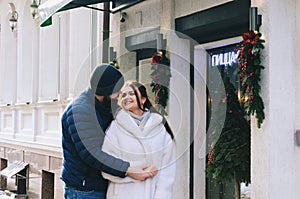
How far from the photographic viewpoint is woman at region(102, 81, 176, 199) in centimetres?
395

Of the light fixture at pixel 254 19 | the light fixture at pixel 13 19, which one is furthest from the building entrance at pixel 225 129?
the light fixture at pixel 13 19

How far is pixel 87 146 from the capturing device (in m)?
3.92

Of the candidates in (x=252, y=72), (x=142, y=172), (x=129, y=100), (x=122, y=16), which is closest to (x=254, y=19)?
(x=252, y=72)

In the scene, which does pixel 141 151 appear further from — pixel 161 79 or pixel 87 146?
pixel 161 79

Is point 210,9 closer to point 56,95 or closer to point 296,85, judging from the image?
point 296,85

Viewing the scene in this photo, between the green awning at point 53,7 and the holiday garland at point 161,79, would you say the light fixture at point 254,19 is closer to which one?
the holiday garland at point 161,79

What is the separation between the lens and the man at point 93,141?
3928 mm

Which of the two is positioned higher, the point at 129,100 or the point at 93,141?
the point at 129,100

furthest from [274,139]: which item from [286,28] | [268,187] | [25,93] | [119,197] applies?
[25,93]

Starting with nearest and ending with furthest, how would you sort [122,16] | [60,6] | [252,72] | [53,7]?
[252,72] → [60,6] → [53,7] → [122,16]

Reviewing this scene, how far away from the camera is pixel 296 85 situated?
5.22 m

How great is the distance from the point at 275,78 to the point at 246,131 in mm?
801

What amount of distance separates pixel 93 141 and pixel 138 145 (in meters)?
0.32

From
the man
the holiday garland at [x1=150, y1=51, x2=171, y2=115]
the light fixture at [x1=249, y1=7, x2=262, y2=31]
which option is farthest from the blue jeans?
the holiday garland at [x1=150, y1=51, x2=171, y2=115]
